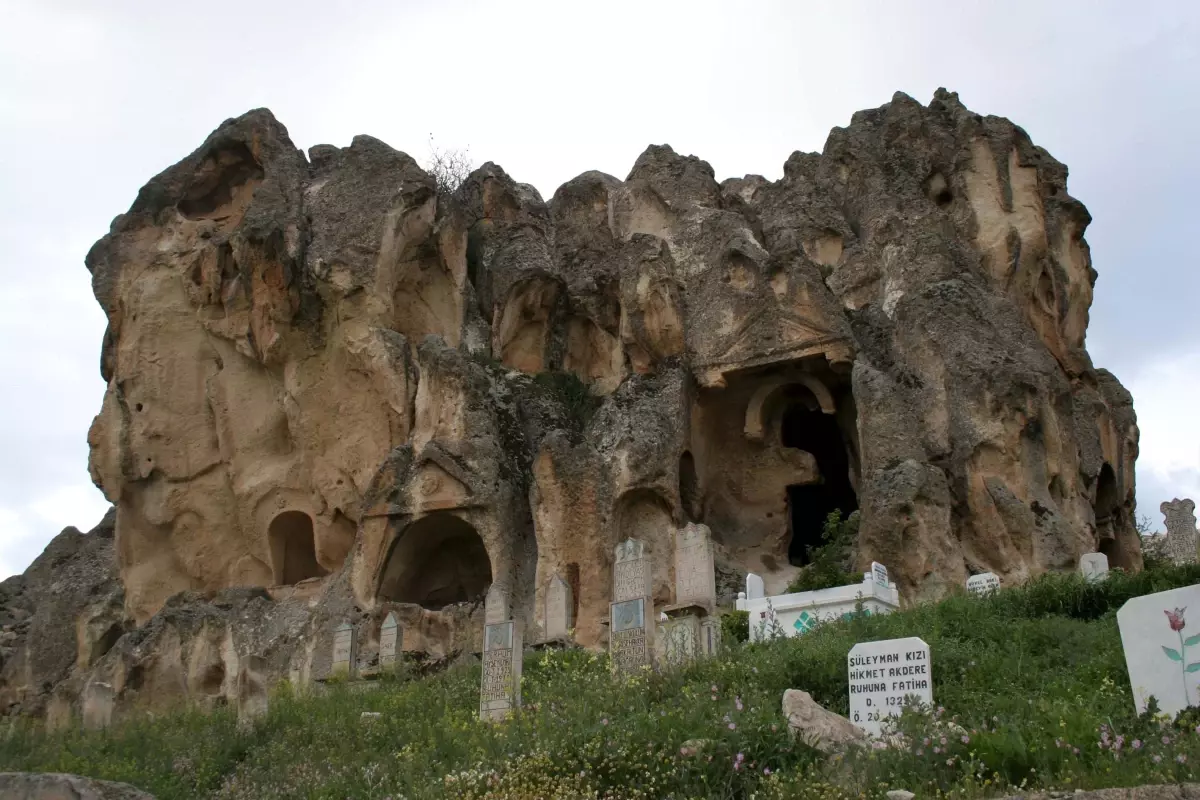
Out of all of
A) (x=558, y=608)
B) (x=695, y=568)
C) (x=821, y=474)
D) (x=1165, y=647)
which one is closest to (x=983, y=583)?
(x=695, y=568)

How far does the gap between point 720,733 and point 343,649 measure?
11484 mm

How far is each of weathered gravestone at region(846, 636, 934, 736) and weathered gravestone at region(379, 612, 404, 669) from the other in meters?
9.99

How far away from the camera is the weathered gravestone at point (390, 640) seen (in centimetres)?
1917

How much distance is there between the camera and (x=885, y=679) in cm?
1038

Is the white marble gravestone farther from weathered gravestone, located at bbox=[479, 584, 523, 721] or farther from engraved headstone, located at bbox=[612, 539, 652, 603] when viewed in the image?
weathered gravestone, located at bbox=[479, 584, 523, 721]

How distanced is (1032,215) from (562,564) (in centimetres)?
1212

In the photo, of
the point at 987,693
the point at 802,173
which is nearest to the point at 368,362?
the point at 802,173

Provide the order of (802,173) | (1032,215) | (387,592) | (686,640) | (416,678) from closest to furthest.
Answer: (686,640) < (416,678) < (387,592) < (1032,215) < (802,173)

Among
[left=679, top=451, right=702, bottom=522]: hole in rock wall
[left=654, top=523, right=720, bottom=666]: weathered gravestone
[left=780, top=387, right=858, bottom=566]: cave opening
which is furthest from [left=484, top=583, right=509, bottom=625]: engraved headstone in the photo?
[left=780, top=387, right=858, bottom=566]: cave opening

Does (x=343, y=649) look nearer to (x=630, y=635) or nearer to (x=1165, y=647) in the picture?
(x=630, y=635)

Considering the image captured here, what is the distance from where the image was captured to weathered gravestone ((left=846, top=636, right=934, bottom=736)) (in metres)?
10.2

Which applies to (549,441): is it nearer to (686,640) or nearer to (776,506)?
(776,506)

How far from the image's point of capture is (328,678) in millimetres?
18391

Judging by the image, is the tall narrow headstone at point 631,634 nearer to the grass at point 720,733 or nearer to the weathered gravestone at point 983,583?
the grass at point 720,733
